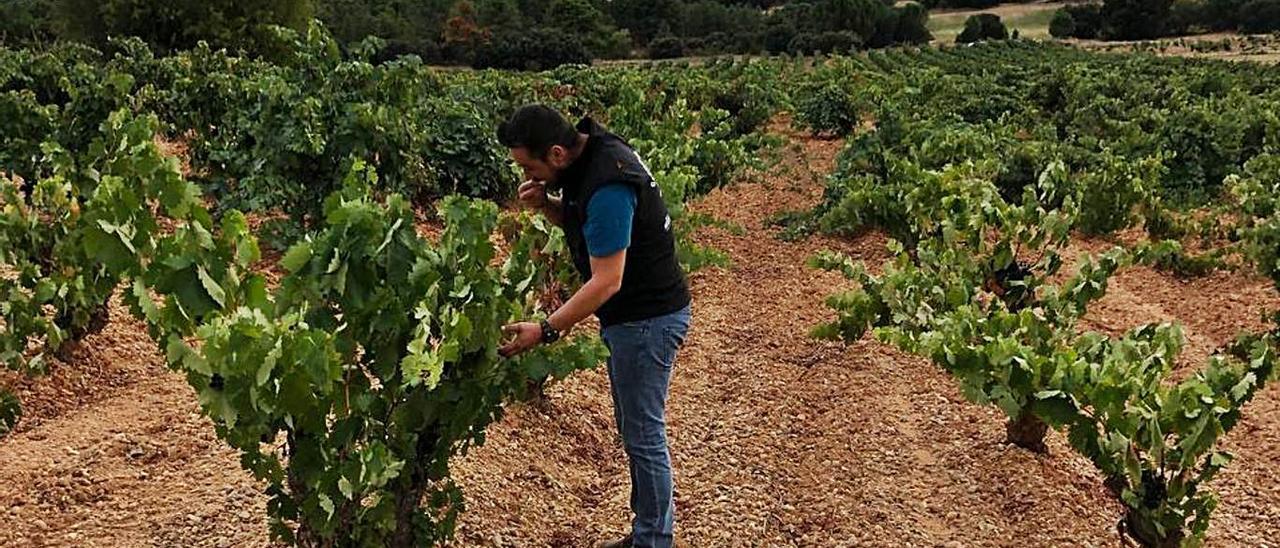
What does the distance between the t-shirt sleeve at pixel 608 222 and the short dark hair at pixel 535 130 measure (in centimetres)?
25

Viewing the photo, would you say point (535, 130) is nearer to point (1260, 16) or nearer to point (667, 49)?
point (667, 49)

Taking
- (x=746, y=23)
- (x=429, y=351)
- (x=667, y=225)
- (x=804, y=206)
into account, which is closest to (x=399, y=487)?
(x=429, y=351)

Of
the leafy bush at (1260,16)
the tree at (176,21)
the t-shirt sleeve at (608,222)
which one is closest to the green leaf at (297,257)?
the t-shirt sleeve at (608,222)

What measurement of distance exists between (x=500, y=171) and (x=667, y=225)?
790 cm

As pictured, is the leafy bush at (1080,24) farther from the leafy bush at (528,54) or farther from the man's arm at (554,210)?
the man's arm at (554,210)

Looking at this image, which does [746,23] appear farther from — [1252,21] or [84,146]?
[84,146]

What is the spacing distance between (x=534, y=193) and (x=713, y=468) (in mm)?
2370

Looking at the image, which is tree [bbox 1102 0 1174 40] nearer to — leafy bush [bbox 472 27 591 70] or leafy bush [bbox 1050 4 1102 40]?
leafy bush [bbox 1050 4 1102 40]

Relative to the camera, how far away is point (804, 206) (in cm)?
1371

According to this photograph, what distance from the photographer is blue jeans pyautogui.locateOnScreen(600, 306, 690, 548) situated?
395 centimetres

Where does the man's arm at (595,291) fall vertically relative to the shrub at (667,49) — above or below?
above

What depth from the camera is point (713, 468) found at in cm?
583

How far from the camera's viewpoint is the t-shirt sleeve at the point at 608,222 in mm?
3625

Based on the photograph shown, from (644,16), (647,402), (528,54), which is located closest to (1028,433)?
(647,402)
